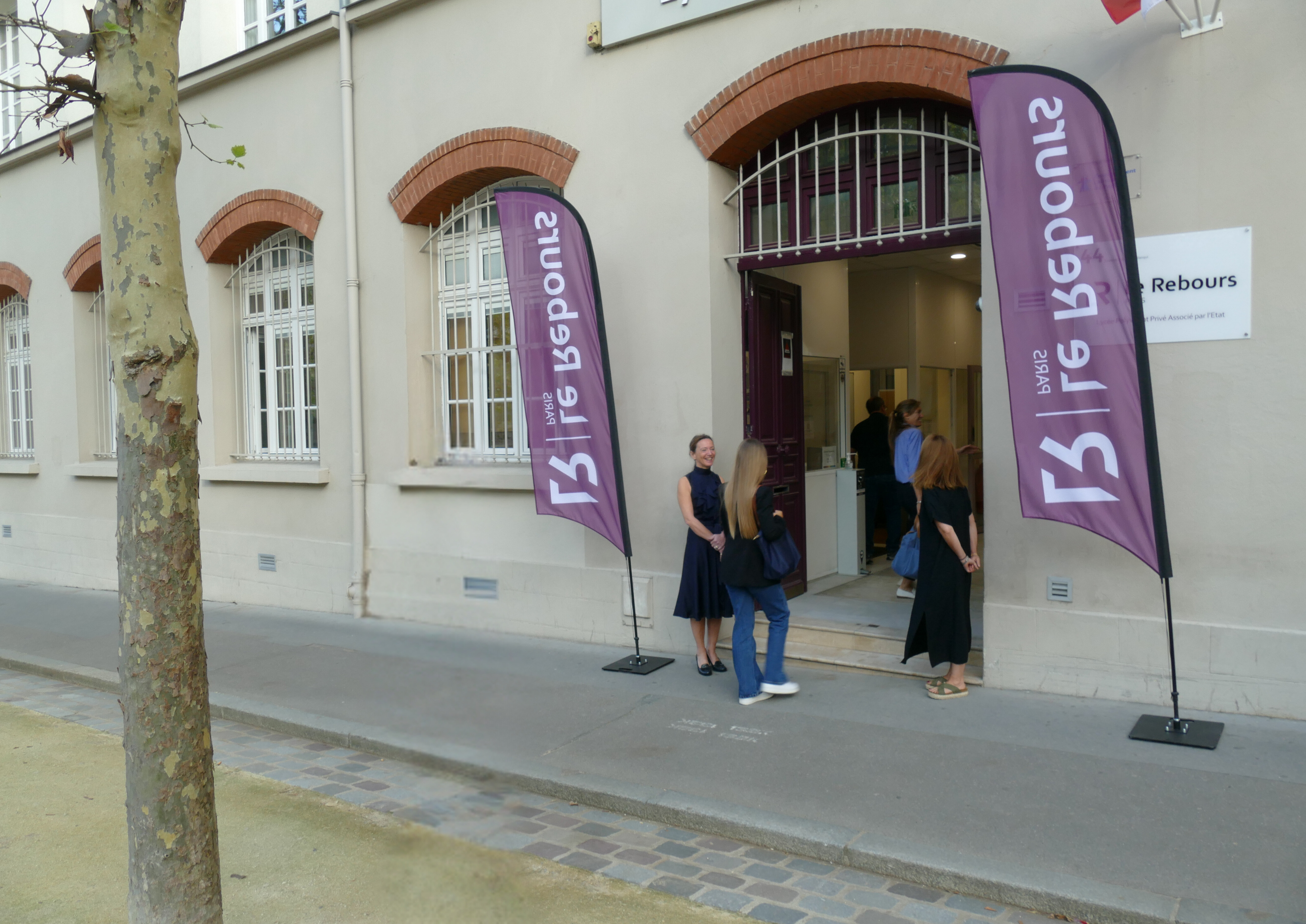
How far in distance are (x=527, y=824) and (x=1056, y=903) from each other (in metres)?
2.45

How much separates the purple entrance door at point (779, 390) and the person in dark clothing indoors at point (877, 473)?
149 centimetres

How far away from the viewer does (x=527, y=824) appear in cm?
500

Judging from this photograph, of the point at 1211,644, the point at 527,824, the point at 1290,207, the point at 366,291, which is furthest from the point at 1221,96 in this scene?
the point at 366,291

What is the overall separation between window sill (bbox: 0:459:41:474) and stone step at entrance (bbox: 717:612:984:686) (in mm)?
11651

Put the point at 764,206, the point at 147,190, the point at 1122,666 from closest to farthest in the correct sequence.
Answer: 1. the point at 147,190
2. the point at 1122,666
3. the point at 764,206

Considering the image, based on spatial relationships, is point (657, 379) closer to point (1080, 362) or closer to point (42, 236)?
point (1080, 362)

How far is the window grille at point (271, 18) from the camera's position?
438 inches

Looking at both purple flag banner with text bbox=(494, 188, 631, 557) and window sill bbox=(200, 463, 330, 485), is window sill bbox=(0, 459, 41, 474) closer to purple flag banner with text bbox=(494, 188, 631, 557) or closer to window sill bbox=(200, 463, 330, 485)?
window sill bbox=(200, 463, 330, 485)

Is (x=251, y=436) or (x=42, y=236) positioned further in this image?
(x=42, y=236)

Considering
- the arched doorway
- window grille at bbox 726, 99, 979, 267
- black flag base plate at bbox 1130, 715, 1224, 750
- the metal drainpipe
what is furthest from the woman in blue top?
the metal drainpipe

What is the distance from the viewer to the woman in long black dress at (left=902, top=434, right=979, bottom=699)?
6.30 meters

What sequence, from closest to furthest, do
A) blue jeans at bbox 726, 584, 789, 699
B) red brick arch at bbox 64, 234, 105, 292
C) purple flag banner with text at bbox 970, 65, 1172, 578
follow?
purple flag banner with text at bbox 970, 65, 1172, 578 < blue jeans at bbox 726, 584, 789, 699 < red brick arch at bbox 64, 234, 105, 292

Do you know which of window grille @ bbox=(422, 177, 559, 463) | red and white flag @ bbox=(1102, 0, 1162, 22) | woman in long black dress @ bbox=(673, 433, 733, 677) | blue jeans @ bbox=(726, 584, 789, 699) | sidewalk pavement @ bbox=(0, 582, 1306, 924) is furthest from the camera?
window grille @ bbox=(422, 177, 559, 463)

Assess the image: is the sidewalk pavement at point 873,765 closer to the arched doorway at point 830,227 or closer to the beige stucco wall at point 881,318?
the arched doorway at point 830,227
